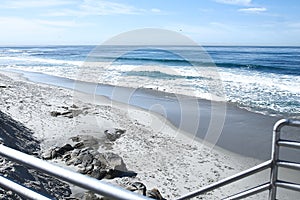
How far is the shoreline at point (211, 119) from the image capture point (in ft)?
31.4

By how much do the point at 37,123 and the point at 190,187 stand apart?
5.64 m

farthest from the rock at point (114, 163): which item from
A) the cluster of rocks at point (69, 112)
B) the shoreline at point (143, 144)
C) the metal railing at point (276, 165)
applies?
the cluster of rocks at point (69, 112)

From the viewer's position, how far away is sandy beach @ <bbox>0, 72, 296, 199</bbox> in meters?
6.77

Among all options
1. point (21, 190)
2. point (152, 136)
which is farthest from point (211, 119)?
point (21, 190)

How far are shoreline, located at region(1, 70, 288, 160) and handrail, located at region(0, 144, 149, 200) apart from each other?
766 centimetres

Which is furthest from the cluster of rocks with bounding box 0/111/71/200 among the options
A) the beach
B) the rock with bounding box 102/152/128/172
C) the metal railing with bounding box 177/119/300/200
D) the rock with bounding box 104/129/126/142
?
the rock with bounding box 104/129/126/142

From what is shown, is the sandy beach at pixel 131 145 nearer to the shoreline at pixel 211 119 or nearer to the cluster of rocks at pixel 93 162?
the cluster of rocks at pixel 93 162

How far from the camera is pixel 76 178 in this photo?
1.24 m

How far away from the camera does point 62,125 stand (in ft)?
34.3

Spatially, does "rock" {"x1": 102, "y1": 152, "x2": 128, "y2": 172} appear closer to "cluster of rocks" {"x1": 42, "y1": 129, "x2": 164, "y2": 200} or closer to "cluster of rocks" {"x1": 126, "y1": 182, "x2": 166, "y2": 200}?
"cluster of rocks" {"x1": 42, "y1": 129, "x2": 164, "y2": 200}

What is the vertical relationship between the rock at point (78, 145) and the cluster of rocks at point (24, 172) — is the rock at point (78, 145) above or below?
below

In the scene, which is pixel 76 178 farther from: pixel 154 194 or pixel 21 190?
pixel 154 194

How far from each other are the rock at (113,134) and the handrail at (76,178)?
804 cm

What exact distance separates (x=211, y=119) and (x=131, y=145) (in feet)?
14.3
